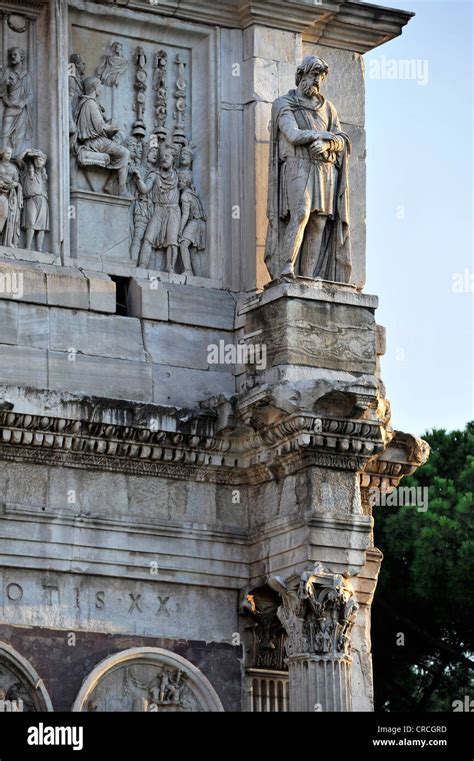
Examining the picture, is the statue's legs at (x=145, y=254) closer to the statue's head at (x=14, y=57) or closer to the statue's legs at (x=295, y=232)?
the statue's legs at (x=295, y=232)

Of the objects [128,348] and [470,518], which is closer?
[128,348]

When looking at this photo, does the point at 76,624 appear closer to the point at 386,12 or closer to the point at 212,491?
the point at 212,491

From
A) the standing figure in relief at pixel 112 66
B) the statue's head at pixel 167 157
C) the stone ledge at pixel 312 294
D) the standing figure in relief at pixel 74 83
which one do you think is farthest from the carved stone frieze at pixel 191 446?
the standing figure in relief at pixel 112 66

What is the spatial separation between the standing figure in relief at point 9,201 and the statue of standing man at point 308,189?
230cm

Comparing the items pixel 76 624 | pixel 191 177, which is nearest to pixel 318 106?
pixel 191 177

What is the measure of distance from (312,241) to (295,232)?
267 millimetres

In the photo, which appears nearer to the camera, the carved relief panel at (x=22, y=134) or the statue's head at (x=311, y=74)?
Answer: the carved relief panel at (x=22, y=134)

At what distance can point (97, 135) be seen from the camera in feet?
78.2

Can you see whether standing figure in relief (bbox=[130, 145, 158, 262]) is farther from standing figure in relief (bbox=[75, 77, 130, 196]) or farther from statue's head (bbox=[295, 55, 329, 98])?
statue's head (bbox=[295, 55, 329, 98])

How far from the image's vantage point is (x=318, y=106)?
24.0m

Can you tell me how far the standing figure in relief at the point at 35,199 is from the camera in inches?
919

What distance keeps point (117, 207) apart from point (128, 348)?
4.52 feet
